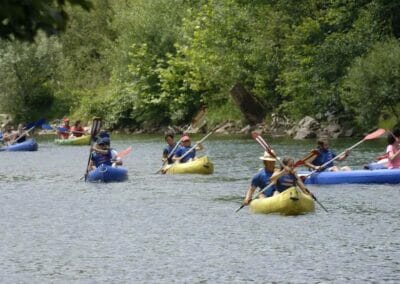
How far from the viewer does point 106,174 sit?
25.6 m

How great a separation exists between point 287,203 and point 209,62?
35.7 m

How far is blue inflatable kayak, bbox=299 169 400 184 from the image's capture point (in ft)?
74.8

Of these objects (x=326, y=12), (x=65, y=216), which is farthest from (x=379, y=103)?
(x=65, y=216)

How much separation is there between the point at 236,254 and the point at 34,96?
57.0m

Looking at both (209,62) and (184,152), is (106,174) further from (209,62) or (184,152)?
(209,62)

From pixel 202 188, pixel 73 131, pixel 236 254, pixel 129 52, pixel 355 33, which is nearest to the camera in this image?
pixel 236 254

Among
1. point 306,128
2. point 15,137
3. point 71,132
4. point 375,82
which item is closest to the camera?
point 375,82

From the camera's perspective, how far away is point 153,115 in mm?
61500

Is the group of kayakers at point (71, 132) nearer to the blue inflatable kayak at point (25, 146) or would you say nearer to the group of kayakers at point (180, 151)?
the blue inflatable kayak at point (25, 146)

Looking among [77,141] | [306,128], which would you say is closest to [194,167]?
[306,128]

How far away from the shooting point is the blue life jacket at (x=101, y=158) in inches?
1007

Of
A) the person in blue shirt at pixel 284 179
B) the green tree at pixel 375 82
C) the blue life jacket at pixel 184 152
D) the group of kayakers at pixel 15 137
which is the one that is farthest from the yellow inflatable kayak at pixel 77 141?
the person in blue shirt at pixel 284 179

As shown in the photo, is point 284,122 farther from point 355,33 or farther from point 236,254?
point 236,254

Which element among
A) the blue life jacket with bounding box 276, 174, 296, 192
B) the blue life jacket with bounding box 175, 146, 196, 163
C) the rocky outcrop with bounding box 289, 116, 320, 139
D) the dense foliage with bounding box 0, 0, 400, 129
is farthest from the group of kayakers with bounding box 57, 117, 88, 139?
the blue life jacket with bounding box 276, 174, 296, 192
